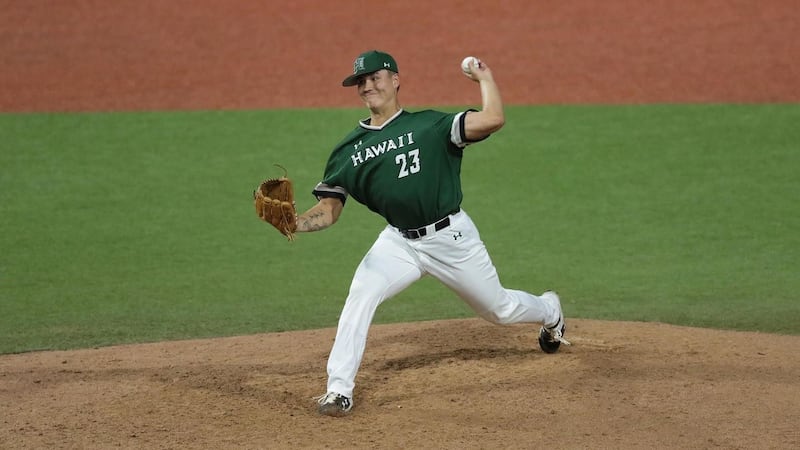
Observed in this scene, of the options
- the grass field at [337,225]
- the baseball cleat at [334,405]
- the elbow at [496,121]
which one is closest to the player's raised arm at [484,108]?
the elbow at [496,121]

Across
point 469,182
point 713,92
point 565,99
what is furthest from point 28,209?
point 713,92

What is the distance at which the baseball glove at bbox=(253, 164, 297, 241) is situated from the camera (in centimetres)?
532

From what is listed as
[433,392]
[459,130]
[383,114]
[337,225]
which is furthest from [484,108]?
[337,225]

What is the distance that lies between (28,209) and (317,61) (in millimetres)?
4445

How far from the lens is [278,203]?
17.4ft

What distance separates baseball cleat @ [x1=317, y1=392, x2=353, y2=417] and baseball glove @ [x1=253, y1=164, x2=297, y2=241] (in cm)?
81

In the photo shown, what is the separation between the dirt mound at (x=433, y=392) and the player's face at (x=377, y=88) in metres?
1.44

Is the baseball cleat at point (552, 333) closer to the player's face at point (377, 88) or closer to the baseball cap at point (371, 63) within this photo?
the player's face at point (377, 88)

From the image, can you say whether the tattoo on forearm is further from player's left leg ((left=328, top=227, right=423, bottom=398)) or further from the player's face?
the player's face

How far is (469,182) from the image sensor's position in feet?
33.7

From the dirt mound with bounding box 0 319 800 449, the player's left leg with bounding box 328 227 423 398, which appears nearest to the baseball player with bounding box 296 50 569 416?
the player's left leg with bounding box 328 227 423 398

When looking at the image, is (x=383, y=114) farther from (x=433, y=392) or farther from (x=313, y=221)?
(x=433, y=392)

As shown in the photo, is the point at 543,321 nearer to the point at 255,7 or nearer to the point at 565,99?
the point at 565,99

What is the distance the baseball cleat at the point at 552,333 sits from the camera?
608 centimetres
